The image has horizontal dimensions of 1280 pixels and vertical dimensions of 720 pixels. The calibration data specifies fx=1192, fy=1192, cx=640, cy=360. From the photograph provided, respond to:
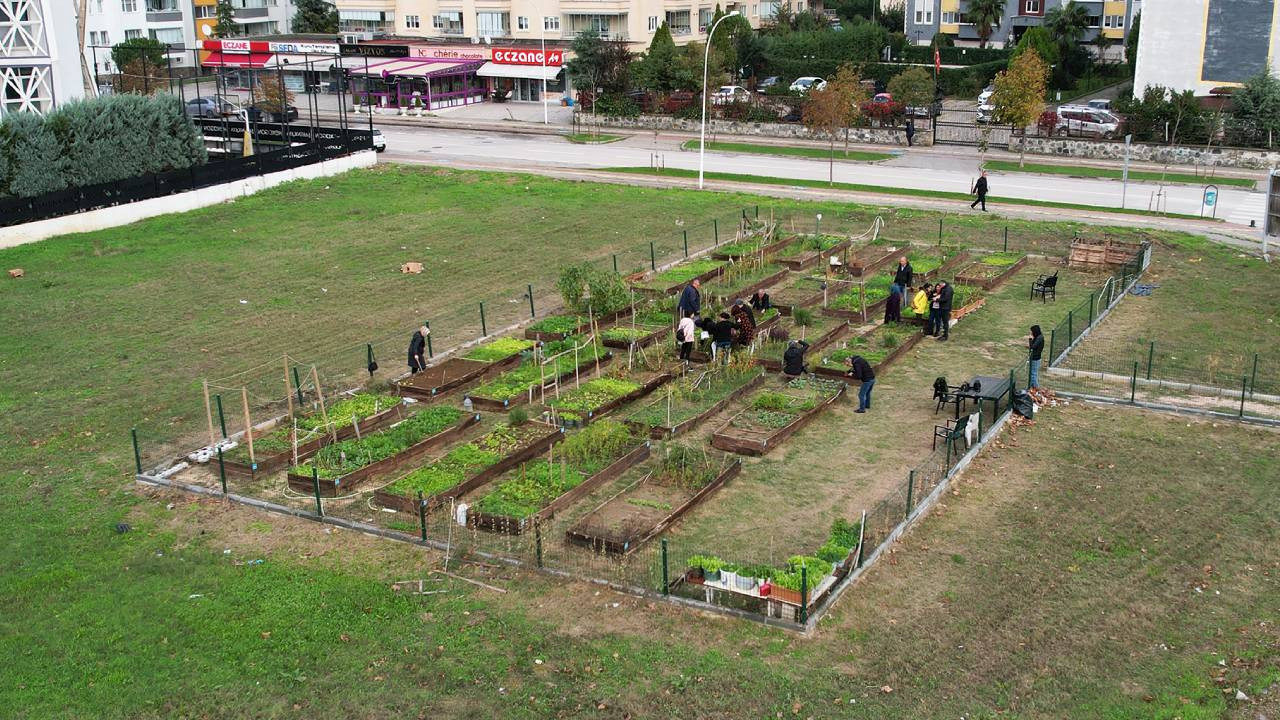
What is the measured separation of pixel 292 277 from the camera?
34781mm

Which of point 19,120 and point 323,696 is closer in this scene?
point 323,696

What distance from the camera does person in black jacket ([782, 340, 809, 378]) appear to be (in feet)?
83.2

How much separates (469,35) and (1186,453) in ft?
222

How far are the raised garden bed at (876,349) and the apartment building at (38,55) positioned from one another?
31.8 metres

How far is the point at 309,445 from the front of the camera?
72.2 feet

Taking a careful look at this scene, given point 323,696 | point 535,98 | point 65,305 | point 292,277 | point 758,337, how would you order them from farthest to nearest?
point 535,98, point 292,277, point 65,305, point 758,337, point 323,696

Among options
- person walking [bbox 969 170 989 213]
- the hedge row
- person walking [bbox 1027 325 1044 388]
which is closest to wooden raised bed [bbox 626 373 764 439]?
person walking [bbox 1027 325 1044 388]

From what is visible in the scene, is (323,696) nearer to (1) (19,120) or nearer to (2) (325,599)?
(2) (325,599)

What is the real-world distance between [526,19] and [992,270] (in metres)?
52.5

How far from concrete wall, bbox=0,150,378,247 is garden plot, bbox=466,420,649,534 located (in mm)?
24449

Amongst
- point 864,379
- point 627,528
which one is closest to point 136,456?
point 627,528

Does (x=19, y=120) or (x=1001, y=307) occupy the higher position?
(x=19, y=120)

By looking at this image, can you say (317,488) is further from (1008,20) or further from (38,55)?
(1008,20)

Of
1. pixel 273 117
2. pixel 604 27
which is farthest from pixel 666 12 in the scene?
pixel 273 117
